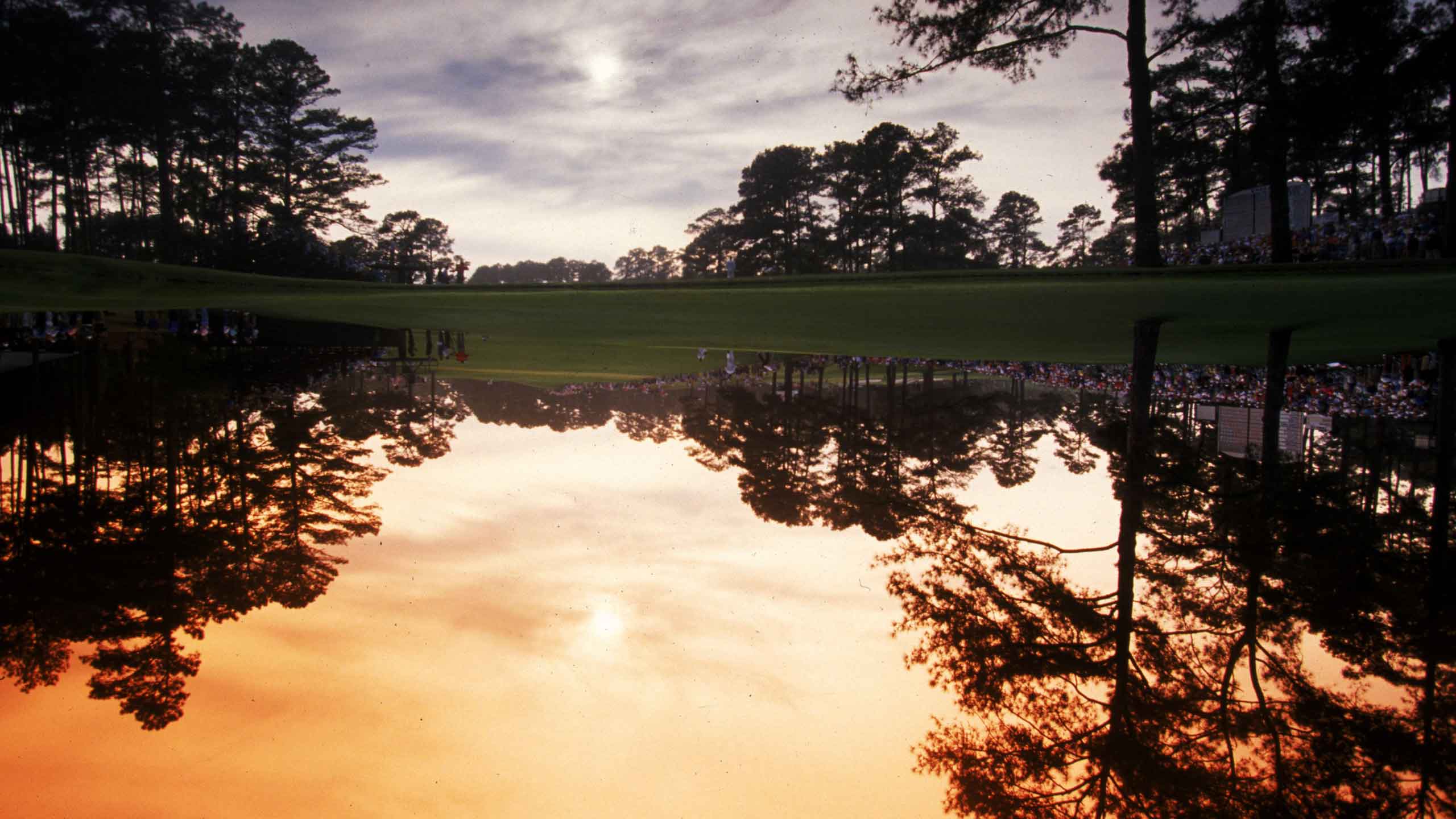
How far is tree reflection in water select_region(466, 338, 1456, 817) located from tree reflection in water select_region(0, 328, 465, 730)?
124 inches

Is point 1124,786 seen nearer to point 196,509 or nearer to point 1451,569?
point 1451,569

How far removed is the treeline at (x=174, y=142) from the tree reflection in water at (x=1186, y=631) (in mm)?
18023

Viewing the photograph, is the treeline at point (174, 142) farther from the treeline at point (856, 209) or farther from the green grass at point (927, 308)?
the treeline at point (856, 209)

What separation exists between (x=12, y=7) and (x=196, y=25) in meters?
9.73

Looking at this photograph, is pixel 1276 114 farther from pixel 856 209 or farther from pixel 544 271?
pixel 544 271

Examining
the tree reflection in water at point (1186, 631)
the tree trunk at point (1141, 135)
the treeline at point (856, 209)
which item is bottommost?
the tree reflection in water at point (1186, 631)

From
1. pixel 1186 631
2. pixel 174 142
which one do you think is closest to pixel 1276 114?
pixel 1186 631

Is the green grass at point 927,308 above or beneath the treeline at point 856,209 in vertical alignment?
beneath

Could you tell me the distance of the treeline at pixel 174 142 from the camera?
2483 centimetres

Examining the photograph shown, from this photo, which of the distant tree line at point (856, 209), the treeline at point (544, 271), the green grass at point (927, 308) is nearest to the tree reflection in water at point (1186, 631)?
the green grass at point (927, 308)

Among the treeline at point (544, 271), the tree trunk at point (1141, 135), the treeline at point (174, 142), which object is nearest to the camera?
the tree trunk at point (1141, 135)

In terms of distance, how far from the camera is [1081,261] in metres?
74.0

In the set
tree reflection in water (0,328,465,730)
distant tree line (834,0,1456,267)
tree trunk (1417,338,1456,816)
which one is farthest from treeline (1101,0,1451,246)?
tree reflection in water (0,328,465,730)

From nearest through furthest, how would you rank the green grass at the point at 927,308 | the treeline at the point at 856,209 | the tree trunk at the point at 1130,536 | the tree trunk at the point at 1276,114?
the tree trunk at the point at 1130,536 → the green grass at the point at 927,308 → the tree trunk at the point at 1276,114 → the treeline at the point at 856,209
